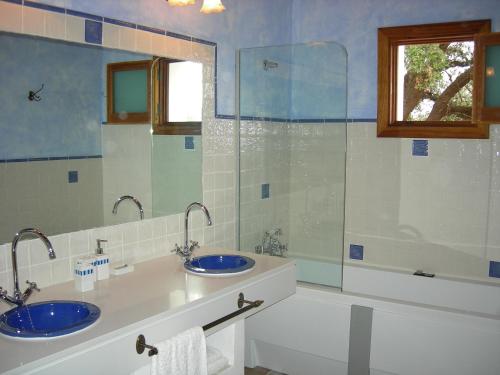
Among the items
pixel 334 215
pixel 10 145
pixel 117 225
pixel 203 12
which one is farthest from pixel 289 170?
pixel 10 145

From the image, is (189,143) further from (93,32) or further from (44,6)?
(44,6)

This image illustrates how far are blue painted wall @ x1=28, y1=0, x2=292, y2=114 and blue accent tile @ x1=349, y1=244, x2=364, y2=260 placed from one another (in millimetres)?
1374

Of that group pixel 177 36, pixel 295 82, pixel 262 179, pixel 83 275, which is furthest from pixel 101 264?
pixel 295 82

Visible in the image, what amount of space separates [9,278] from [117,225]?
1.89ft

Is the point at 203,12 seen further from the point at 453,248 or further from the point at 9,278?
the point at 453,248

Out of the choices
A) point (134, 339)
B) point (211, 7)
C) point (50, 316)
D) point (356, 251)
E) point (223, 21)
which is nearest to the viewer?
point (134, 339)

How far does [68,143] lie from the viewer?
2291 millimetres

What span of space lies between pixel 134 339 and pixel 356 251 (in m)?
2.35

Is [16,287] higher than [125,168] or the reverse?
the reverse

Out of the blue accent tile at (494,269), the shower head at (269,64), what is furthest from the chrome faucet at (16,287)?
the blue accent tile at (494,269)

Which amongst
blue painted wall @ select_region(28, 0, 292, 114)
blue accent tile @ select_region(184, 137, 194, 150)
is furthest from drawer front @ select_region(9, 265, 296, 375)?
blue painted wall @ select_region(28, 0, 292, 114)

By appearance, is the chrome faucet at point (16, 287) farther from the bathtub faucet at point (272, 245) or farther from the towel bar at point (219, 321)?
the bathtub faucet at point (272, 245)

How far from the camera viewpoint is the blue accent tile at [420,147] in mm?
3609

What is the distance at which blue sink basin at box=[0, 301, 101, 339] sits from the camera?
1.81 m
